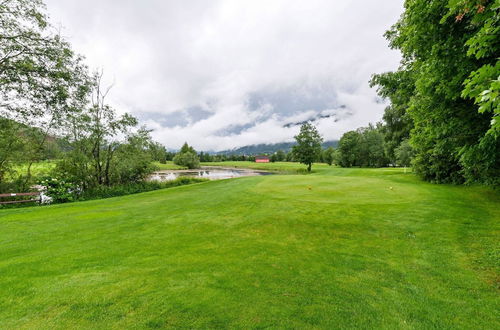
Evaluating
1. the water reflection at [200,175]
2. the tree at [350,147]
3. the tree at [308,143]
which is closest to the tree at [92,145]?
the water reflection at [200,175]

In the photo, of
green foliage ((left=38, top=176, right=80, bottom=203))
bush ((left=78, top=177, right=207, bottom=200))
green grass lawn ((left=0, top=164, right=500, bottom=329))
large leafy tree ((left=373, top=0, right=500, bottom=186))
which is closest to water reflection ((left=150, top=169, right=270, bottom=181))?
bush ((left=78, top=177, right=207, bottom=200))

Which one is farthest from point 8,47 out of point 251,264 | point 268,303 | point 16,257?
point 268,303

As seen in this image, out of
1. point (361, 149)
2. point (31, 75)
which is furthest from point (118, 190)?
point (361, 149)

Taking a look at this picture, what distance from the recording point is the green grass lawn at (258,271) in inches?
113

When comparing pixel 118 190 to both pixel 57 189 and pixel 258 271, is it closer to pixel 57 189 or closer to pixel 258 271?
pixel 57 189

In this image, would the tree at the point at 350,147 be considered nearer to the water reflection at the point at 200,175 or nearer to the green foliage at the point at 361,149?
the green foliage at the point at 361,149

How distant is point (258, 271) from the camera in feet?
13.2

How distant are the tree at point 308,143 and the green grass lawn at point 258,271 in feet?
131

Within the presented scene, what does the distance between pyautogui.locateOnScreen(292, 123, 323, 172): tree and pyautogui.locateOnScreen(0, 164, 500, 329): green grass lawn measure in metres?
40.0

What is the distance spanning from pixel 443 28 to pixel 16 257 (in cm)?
1278

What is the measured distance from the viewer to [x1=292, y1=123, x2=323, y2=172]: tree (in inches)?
1853

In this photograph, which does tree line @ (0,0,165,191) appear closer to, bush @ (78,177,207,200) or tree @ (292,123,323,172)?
bush @ (78,177,207,200)

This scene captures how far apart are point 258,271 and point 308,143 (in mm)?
46152

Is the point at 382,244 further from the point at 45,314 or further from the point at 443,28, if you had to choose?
the point at 45,314
